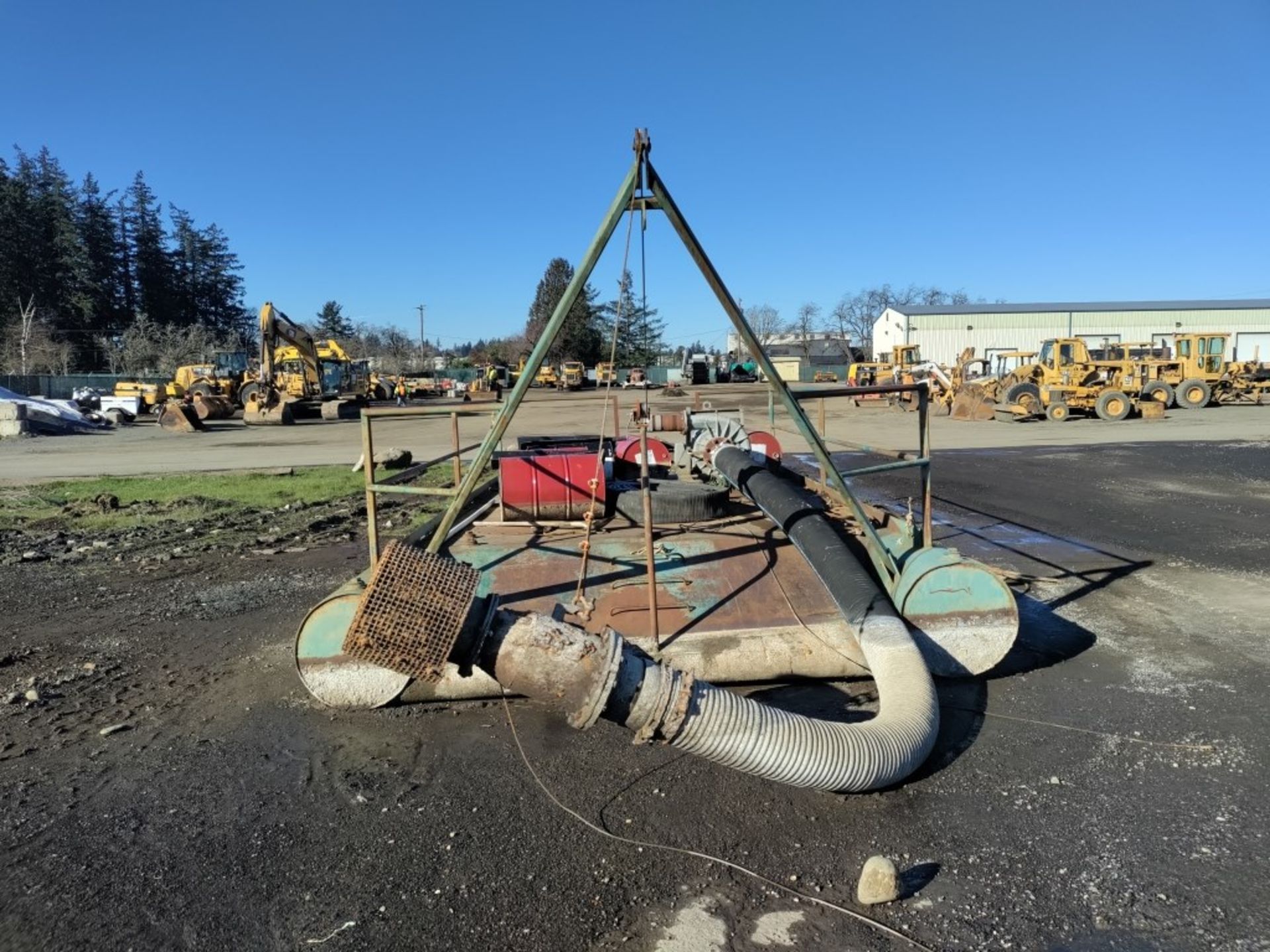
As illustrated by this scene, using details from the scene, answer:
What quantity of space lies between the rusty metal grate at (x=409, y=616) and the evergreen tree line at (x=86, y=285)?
6241cm

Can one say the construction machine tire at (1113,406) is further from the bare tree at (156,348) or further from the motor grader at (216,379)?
the bare tree at (156,348)

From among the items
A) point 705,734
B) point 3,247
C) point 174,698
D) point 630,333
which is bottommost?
point 174,698

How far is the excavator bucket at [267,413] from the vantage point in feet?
98.6

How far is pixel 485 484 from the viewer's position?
7863 millimetres

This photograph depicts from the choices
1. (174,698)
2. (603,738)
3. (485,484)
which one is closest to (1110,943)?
(603,738)

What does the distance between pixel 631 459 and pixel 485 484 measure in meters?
1.43

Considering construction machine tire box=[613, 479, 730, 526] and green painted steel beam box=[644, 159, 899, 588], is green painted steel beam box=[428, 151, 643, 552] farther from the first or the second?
construction machine tire box=[613, 479, 730, 526]

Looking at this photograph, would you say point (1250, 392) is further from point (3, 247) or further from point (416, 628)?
point (3, 247)

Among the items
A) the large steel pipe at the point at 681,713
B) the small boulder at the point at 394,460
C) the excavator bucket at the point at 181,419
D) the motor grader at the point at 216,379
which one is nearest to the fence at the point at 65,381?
the motor grader at the point at 216,379

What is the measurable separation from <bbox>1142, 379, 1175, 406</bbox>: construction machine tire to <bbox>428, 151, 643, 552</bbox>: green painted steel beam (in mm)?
28153

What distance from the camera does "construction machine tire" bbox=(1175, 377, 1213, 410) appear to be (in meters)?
28.8

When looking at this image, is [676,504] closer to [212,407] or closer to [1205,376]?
[212,407]

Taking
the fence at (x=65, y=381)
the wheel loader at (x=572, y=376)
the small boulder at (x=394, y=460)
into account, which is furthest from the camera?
the wheel loader at (x=572, y=376)

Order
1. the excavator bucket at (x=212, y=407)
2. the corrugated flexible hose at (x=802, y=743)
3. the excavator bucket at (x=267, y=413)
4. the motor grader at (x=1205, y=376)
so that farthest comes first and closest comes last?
the excavator bucket at (x=212, y=407), the excavator bucket at (x=267, y=413), the motor grader at (x=1205, y=376), the corrugated flexible hose at (x=802, y=743)
